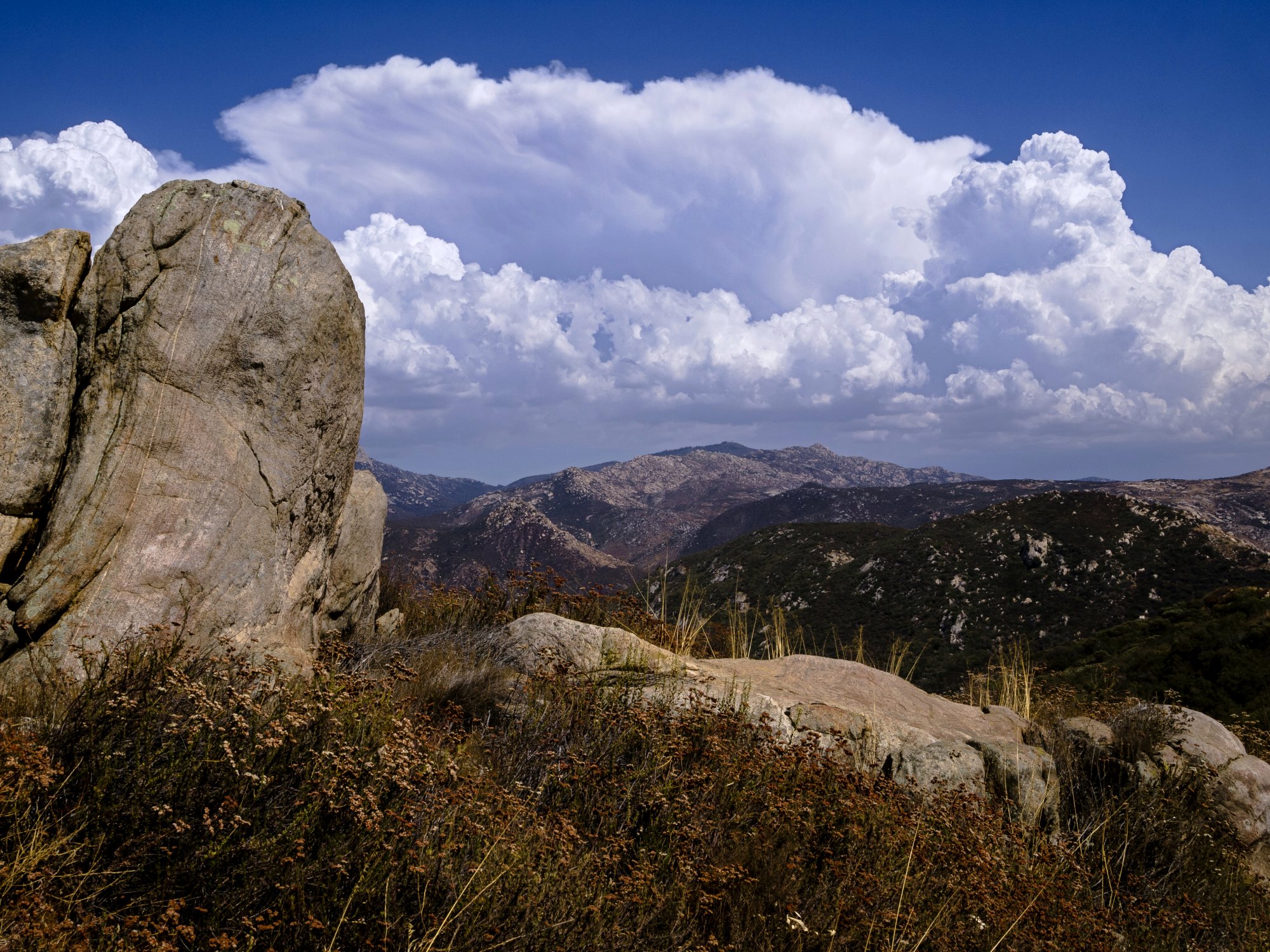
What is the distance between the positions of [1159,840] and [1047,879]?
318cm

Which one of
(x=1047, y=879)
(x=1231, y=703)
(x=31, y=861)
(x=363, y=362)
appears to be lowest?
(x=1231, y=703)

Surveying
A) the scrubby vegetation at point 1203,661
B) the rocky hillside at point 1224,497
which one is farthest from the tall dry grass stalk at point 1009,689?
the rocky hillside at point 1224,497

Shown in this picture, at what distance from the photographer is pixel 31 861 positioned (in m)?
2.35

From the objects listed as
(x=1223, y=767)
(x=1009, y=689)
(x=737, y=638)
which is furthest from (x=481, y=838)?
(x=1009, y=689)

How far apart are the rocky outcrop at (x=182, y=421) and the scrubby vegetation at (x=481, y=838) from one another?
958 millimetres

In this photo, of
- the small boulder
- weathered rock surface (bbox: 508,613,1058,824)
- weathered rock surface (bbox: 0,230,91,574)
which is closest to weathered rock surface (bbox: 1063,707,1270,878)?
→ weathered rock surface (bbox: 508,613,1058,824)

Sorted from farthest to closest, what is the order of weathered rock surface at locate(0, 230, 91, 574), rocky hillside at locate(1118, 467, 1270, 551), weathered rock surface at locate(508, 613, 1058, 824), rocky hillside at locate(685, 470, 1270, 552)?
rocky hillside at locate(685, 470, 1270, 552) → rocky hillside at locate(1118, 467, 1270, 551) → weathered rock surface at locate(508, 613, 1058, 824) → weathered rock surface at locate(0, 230, 91, 574)

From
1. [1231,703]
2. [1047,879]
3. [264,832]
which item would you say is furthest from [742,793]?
[1231,703]

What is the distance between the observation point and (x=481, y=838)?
3.32m

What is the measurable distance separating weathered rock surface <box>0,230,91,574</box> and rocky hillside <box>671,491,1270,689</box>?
32.2 meters

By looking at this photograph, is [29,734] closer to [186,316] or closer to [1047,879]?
[186,316]

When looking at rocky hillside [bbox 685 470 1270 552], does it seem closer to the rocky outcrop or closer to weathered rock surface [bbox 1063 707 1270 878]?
weathered rock surface [bbox 1063 707 1270 878]

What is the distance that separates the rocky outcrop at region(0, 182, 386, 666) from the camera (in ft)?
17.7

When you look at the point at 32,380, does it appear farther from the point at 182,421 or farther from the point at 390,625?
the point at 390,625
